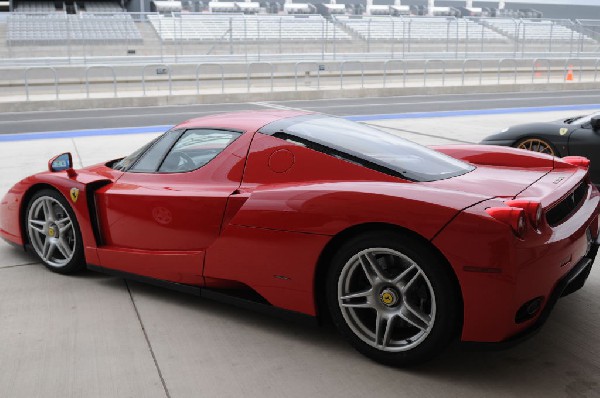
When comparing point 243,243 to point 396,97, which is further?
point 396,97

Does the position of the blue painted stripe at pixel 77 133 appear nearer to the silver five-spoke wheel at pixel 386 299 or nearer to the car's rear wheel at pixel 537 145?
the car's rear wheel at pixel 537 145

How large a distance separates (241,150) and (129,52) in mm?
33832

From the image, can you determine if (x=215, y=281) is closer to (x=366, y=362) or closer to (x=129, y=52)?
(x=366, y=362)

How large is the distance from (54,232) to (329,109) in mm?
14932

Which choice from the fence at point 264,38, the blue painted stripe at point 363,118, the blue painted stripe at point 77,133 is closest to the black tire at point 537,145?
the blue painted stripe at point 363,118

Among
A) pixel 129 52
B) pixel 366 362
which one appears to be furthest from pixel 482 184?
pixel 129 52

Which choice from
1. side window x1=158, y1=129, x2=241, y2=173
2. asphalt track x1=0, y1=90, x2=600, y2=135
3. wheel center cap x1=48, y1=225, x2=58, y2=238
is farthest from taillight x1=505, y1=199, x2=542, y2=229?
asphalt track x1=0, y1=90, x2=600, y2=135

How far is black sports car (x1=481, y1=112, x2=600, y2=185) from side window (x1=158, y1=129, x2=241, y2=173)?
4513mm

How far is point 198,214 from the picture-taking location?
12.2ft

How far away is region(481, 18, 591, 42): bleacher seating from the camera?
4146 cm

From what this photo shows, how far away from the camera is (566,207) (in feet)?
11.1

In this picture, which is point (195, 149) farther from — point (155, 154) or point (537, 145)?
point (537, 145)

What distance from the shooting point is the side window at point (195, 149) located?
12.8 ft

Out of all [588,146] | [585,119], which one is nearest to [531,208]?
[588,146]
